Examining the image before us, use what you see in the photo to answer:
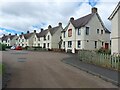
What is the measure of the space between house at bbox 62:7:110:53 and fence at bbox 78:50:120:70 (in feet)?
62.5

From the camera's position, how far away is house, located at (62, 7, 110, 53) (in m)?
39.7

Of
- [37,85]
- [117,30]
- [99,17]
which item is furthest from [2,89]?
[99,17]

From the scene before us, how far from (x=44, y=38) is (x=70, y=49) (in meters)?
22.0

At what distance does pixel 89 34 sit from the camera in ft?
131

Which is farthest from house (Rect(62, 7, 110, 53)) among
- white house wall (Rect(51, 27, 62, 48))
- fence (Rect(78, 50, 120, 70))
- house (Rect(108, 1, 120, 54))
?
fence (Rect(78, 50, 120, 70))

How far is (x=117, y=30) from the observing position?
22312 mm

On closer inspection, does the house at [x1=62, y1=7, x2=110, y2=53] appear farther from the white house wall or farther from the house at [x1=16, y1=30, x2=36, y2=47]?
the house at [x1=16, y1=30, x2=36, y2=47]

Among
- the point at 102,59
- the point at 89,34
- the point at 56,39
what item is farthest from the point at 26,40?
the point at 102,59

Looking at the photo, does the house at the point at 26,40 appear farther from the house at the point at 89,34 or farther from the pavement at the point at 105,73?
the pavement at the point at 105,73

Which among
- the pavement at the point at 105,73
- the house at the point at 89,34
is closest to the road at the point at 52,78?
the pavement at the point at 105,73

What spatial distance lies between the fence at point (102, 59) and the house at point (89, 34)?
19060 mm

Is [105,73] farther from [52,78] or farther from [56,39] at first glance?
[56,39]

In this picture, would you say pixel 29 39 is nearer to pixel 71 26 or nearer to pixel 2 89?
pixel 71 26

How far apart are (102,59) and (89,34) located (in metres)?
24.2
